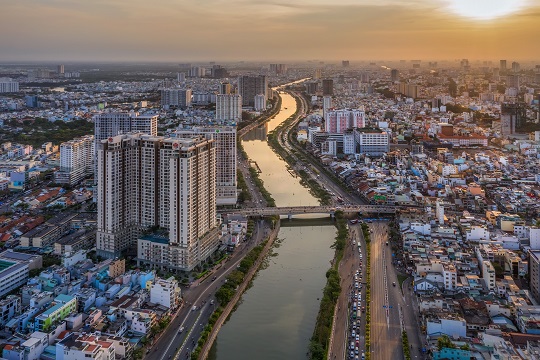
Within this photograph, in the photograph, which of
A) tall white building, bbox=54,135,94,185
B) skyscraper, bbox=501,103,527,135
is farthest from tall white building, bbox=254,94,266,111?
tall white building, bbox=54,135,94,185

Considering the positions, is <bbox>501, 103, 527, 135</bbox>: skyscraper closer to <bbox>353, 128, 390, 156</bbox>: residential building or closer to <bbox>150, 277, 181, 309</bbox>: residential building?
<bbox>353, 128, 390, 156</bbox>: residential building

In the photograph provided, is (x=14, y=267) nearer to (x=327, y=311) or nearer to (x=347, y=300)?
(x=327, y=311)

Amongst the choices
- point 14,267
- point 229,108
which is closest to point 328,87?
point 229,108

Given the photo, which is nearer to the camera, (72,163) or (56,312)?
(56,312)

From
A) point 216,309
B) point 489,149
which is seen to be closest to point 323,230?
point 216,309

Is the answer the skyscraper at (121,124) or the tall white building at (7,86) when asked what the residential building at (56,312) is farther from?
the tall white building at (7,86)

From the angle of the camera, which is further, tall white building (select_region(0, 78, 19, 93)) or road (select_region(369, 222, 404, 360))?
tall white building (select_region(0, 78, 19, 93))
